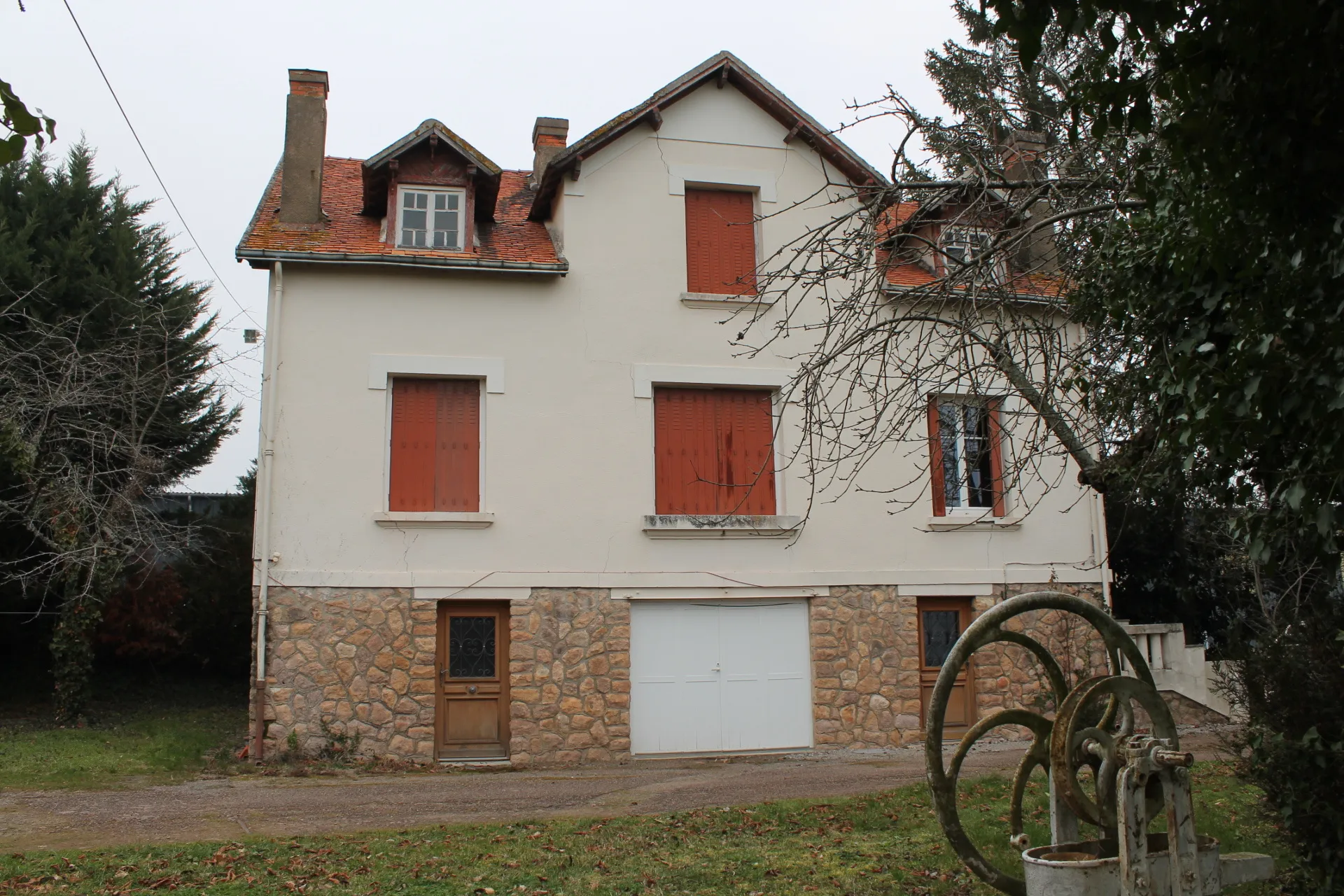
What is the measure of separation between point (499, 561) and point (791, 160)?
20.8ft

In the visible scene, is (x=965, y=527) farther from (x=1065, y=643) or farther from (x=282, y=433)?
(x=282, y=433)

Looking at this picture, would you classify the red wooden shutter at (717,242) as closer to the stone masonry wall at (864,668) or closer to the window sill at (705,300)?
the window sill at (705,300)

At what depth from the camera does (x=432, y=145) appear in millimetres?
13586

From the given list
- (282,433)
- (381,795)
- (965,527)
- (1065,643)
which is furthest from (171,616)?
(1065,643)

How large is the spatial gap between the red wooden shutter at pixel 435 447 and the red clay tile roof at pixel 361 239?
1459 mm

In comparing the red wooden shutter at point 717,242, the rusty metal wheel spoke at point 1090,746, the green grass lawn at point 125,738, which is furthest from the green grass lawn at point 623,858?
the red wooden shutter at point 717,242

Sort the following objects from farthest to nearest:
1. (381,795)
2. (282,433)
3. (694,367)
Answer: (694,367) → (282,433) → (381,795)

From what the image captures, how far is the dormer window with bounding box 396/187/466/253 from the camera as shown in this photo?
13695 mm

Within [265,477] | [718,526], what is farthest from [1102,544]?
[265,477]

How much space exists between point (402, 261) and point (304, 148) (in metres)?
2.49

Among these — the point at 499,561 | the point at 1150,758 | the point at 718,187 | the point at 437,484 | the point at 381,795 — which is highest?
the point at 718,187

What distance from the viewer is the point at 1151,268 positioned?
5598 millimetres

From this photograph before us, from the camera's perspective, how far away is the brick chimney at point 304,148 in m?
13.6

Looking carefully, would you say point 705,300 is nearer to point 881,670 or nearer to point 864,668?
point 864,668
